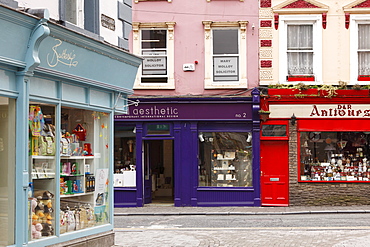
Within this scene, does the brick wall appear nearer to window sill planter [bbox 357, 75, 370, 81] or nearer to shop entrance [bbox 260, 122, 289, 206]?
shop entrance [bbox 260, 122, 289, 206]

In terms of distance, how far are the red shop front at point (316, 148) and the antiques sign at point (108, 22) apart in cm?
1001

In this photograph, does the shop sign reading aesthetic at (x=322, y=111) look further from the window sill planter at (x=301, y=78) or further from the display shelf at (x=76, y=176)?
the display shelf at (x=76, y=176)

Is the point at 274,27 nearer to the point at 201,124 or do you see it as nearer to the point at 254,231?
the point at 201,124

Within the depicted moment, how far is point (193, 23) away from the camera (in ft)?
73.2

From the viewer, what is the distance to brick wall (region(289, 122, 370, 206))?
858 inches

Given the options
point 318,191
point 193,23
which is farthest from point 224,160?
point 193,23

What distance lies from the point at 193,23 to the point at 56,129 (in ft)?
40.8

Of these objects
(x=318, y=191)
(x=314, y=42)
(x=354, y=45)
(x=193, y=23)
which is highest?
(x=193, y=23)

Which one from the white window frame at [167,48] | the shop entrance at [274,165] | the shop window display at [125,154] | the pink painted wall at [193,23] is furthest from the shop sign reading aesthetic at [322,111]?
the shop window display at [125,154]

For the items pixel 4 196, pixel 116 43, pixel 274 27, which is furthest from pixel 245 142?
pixel 4 196

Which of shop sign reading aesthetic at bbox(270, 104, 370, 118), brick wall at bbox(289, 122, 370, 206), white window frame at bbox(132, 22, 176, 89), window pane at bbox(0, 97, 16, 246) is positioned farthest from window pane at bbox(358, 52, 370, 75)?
window pane at bbox(0, 97, 16, 246)

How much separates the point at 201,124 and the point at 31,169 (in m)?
12.7

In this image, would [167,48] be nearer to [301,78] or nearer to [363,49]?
[301,78]

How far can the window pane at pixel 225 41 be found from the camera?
879 inches
